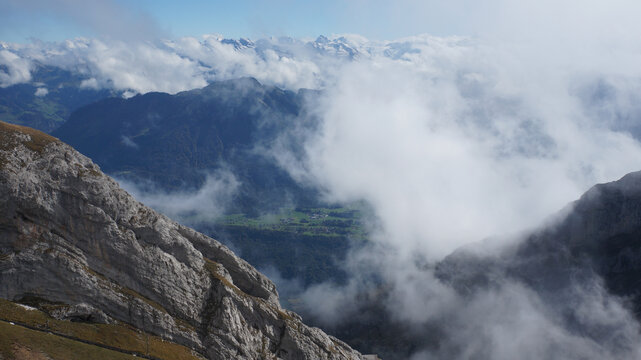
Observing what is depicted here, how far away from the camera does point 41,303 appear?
101 m

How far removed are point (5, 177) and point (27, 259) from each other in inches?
796

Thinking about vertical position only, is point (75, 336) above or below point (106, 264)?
below

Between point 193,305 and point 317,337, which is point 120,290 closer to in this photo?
point 193,305

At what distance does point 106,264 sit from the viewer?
113 m

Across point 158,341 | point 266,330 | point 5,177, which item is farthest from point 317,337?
point 5,177

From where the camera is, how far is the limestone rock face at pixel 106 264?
103312mm

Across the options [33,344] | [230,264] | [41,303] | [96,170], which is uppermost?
[96,170]

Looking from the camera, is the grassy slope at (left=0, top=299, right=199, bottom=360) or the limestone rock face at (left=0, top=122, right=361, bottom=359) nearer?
the grassy slope at (left=0, top=299, right=199, bottom=360)

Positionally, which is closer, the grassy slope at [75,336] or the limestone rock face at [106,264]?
the grassy slope at [75,336]

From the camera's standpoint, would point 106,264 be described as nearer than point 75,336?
No

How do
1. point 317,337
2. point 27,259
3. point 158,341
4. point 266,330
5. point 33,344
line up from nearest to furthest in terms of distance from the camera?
point 33,344, point 27,259, point 158,341, point 266,330, point 317,337

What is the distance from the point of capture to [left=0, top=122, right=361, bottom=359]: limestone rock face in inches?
4067

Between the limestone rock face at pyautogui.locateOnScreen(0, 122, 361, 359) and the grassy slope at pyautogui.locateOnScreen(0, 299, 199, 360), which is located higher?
the limestone rock face at pyautogui.locateOnScreen(0, 122, 361, 359)

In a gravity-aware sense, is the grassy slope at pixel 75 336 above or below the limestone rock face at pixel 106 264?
below
